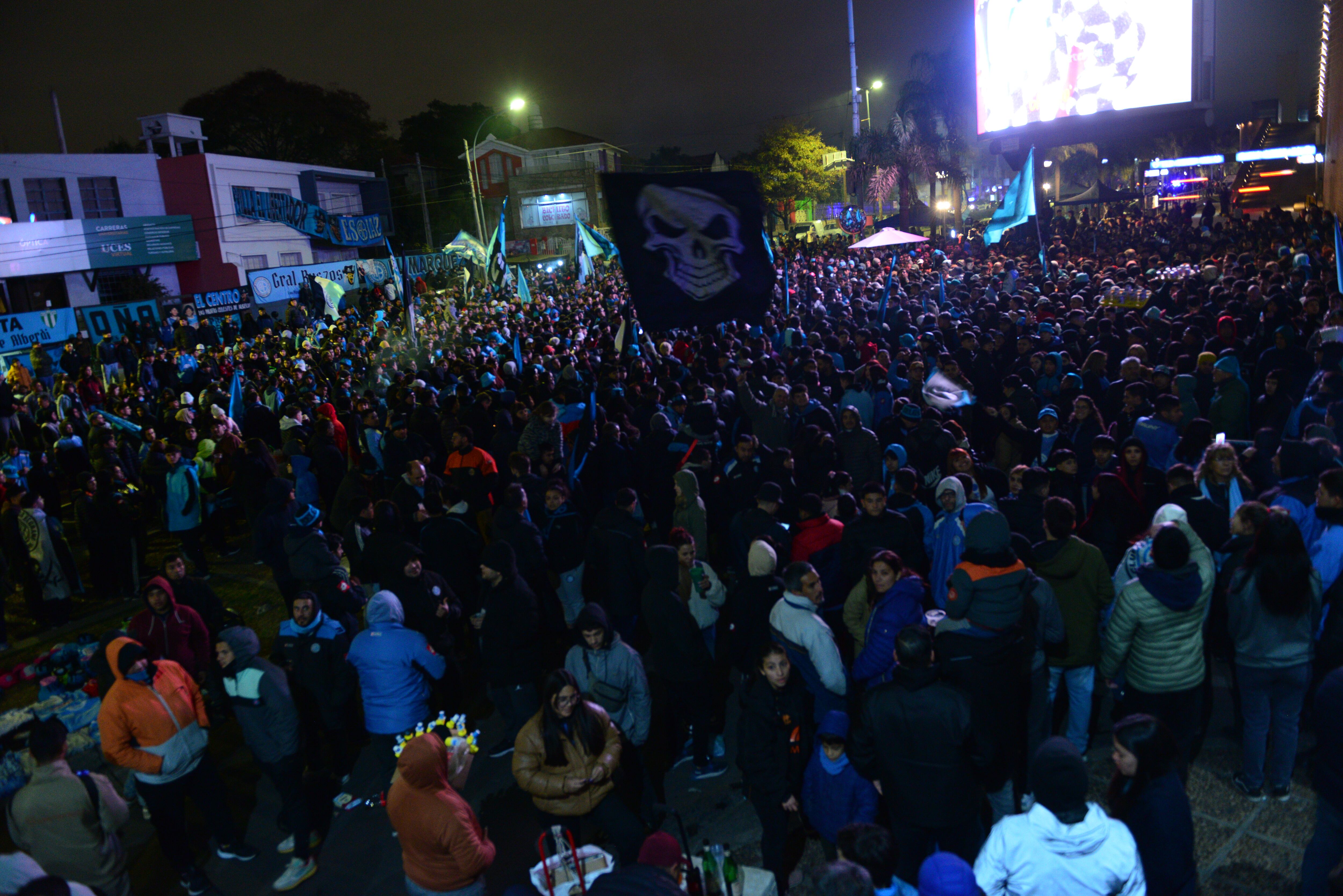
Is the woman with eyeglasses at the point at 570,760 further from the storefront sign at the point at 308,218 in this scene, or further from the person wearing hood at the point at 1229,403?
the storefront sign at the point at 308,218

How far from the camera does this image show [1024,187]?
14.9 metres

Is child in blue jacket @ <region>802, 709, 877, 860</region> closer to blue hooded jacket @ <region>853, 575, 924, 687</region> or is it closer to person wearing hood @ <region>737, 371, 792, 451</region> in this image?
blue hooded jacket @ <region>853, 575, 924, 687</region>

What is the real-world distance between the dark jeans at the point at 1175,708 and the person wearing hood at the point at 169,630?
19.0 feet

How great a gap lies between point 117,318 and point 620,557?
2322 centimetres

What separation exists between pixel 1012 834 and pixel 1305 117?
9451 centimetres

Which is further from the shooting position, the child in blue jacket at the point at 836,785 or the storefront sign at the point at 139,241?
the storefront sign at the point at 139,241

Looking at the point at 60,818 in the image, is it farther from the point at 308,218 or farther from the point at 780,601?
the point at 308,218

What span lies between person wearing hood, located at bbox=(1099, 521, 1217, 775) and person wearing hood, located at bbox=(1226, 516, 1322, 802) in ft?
0.62

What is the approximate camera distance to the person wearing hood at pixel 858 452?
23.8ft

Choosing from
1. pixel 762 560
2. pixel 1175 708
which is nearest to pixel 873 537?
pixel 762 560

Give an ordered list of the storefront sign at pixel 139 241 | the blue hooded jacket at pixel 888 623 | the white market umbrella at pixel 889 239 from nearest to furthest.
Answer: the blue hooded jacket at pixel 888 623
the white market umbrella at pixel 889 239
the storefront sign at pixel 139 241

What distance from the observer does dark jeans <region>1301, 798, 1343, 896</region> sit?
328cm

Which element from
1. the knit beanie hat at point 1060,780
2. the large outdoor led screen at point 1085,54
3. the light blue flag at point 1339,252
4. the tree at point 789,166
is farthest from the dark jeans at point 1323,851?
Result: the tree at point 789,166

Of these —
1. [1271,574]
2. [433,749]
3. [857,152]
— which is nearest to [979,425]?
[1271,574]
